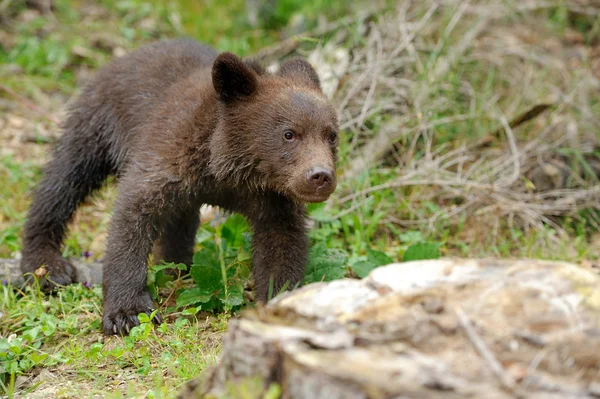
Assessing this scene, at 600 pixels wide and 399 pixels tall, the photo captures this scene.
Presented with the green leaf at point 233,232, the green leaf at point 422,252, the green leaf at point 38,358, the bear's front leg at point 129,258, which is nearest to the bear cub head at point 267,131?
the bear's front leg at point 129,258

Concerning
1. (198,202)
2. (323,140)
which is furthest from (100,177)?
(323,140)

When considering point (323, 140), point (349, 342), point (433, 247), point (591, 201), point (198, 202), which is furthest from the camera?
point (591, 201)

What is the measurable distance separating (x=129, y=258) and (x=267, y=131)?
3.96 feet

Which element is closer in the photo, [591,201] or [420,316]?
[420,316]

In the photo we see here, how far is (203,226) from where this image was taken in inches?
239

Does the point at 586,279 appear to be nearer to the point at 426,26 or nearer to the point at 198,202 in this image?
the point at 198,202

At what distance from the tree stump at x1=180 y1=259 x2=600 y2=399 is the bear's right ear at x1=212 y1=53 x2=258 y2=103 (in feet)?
6.91

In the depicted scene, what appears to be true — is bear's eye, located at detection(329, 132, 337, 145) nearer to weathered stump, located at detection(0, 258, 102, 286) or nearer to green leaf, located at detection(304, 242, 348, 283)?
green leaf, located at detection(304, 242, 348, 283)

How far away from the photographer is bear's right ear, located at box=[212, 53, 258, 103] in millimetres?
4293

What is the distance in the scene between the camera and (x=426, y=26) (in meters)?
7.77

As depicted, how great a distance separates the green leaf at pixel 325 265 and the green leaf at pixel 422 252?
1.54 ft

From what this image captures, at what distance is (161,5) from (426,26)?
3907mm

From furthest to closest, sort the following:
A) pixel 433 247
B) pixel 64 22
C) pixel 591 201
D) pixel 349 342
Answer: pixel 64 22, pixel 591 201, pixel 433 247, pixel 349 342

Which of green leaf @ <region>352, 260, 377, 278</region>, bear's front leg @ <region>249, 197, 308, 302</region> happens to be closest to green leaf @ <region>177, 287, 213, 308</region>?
bear's front leg @ <region>249, 197, 308, 302</region>
